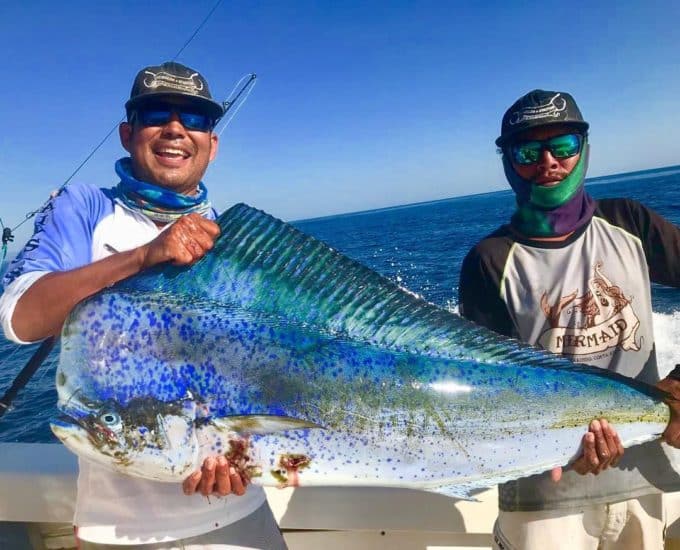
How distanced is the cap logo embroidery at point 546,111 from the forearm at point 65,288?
180cm

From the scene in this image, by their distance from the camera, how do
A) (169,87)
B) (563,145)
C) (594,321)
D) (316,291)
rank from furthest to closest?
(563,145), (594,321), (169,87), (316,291)

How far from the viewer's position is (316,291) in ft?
5.76

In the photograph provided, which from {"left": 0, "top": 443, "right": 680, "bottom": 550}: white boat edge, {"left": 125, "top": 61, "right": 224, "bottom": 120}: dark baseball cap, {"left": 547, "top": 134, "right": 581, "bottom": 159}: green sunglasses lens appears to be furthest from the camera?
{"left": 0, "top": 443, "right": 680, "bottom": 550}: white boat edge

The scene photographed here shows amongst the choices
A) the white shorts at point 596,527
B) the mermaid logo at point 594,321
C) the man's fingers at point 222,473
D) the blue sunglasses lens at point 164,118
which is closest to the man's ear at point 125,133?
the blue sunglasses lens at point 164,118

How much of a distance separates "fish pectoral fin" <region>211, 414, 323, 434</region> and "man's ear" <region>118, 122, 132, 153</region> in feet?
4.46

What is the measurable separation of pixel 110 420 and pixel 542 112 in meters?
2.21

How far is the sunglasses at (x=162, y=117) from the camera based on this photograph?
6.73 ft

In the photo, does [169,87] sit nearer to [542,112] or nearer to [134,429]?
[134,429]

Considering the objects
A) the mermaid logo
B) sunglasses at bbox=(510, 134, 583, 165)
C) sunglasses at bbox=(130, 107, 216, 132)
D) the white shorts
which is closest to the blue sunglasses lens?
sunglasses at bbox=(130, 107, 216, 132)

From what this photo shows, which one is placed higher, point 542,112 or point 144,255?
point 542,112

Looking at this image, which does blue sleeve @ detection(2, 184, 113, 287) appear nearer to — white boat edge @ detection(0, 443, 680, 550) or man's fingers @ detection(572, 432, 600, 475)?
white boat edge @ detection(0, 443, 680, 550)

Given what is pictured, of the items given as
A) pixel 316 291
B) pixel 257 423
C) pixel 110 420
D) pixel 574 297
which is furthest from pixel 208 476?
pixel 574 297

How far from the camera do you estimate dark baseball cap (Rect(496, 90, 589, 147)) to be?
7.22 ft

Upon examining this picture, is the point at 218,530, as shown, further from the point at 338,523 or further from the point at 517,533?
the point at 517,533
